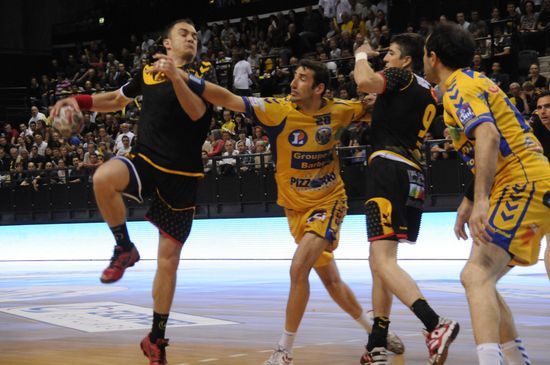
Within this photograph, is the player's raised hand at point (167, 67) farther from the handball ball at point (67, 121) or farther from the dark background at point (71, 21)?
the dark background at point (71, 21)

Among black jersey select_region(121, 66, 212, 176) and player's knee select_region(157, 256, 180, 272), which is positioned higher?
black jersey select_region(121, 66, 212, 176)

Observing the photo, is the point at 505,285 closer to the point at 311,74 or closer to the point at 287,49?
the point at 311,74

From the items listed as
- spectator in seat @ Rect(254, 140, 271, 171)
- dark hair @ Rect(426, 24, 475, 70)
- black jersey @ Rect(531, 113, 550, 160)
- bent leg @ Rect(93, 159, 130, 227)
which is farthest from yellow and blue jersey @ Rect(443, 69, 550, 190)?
spectator in seat @ Rect(254, 140, 271, 171)

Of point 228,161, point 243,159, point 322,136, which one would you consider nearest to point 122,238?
point 322,136

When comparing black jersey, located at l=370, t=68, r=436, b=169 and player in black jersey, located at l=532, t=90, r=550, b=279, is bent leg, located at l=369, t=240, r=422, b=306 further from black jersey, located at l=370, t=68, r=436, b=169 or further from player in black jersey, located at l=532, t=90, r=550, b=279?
player in black jersey, located at l=532, t=90, r=550, b=279

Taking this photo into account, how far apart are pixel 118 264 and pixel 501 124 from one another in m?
2.41

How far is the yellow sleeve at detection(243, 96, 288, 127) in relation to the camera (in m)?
5.96

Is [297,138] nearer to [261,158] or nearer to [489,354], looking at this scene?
[489,354]

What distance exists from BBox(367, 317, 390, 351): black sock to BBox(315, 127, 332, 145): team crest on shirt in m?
1.27

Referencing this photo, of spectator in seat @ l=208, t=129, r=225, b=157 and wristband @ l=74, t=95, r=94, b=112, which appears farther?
spectator in seat @ l=208, t=129, r=225, b=157

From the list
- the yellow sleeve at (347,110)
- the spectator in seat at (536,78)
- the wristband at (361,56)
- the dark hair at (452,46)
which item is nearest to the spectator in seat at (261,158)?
the spectator in seat at (536,78)

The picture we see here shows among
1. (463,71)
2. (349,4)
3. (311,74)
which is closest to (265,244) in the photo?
(349,4)

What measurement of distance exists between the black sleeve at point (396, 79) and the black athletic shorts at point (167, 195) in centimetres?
142

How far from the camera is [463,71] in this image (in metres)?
4.46
